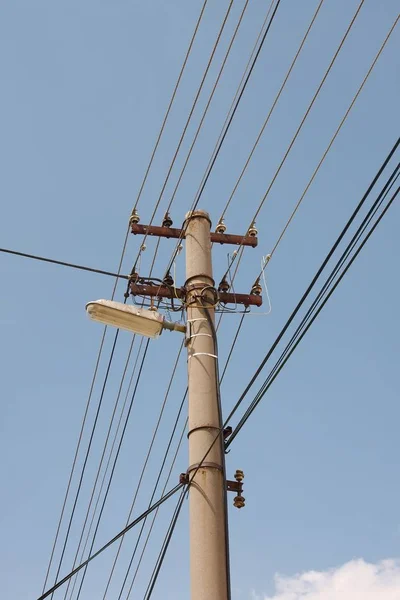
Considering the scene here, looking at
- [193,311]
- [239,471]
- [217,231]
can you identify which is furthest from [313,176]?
[239,471]

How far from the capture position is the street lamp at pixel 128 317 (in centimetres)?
665

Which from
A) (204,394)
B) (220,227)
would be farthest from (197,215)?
(204,394)

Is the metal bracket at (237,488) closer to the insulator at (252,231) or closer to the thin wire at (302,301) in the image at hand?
the thin wire at (302,301)

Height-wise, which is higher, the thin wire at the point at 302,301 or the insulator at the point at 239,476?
the thin wire at the point at 302,301

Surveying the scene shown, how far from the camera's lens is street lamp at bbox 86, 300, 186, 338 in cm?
665

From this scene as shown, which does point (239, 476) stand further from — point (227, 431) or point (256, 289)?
point (256, 289)

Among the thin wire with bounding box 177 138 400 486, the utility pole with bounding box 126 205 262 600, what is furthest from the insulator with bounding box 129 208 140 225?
the thin wire with bounding box 177 138 400 486

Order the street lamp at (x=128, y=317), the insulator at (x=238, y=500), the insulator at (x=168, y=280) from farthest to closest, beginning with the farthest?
the insulator at (x=168, y=280)
the street lamp at (x=128, y=317)
the insulator at (x=238, y=500)

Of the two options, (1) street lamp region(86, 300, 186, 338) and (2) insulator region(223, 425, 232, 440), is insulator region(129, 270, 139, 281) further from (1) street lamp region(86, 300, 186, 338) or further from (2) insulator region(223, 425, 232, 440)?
(2) insulator region(223, 425, 232, 440)

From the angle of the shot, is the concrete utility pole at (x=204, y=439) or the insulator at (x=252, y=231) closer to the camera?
the concrete utility pole at (x=204, y=439)

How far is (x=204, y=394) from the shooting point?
20.6 feet

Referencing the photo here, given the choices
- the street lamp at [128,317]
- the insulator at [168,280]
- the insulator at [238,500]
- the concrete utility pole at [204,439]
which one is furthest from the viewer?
the insulator at [168,280]

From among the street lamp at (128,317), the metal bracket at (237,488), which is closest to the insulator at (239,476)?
the metal bracket at (237,488)

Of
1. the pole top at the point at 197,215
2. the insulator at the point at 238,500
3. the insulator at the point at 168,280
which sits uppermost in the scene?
the pole top at the point at 197,215
